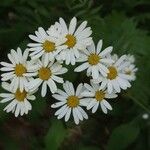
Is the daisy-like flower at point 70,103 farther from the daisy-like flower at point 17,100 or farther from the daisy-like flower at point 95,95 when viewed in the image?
the daisy-like flower at point 17,100

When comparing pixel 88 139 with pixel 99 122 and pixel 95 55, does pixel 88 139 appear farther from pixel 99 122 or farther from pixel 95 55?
pixel 95 55

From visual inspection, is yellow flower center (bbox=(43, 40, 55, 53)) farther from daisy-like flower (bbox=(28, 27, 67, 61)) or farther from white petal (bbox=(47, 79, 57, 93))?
white petal (bbox=(47, 79, 57, 93))

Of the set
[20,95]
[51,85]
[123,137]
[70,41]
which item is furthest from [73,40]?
[123,137]

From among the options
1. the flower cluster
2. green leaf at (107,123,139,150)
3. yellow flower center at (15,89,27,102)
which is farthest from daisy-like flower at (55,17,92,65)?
green leaf at (107,123,139,150)

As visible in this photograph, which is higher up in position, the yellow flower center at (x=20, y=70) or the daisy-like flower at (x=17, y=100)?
the yellow flower center at (x=20, y=70)

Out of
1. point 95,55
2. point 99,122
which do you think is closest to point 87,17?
point 95,55

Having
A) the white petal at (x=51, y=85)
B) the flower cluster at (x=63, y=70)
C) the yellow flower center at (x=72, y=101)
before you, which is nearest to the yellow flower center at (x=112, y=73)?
the flower cluster at (x=63, y=70)
